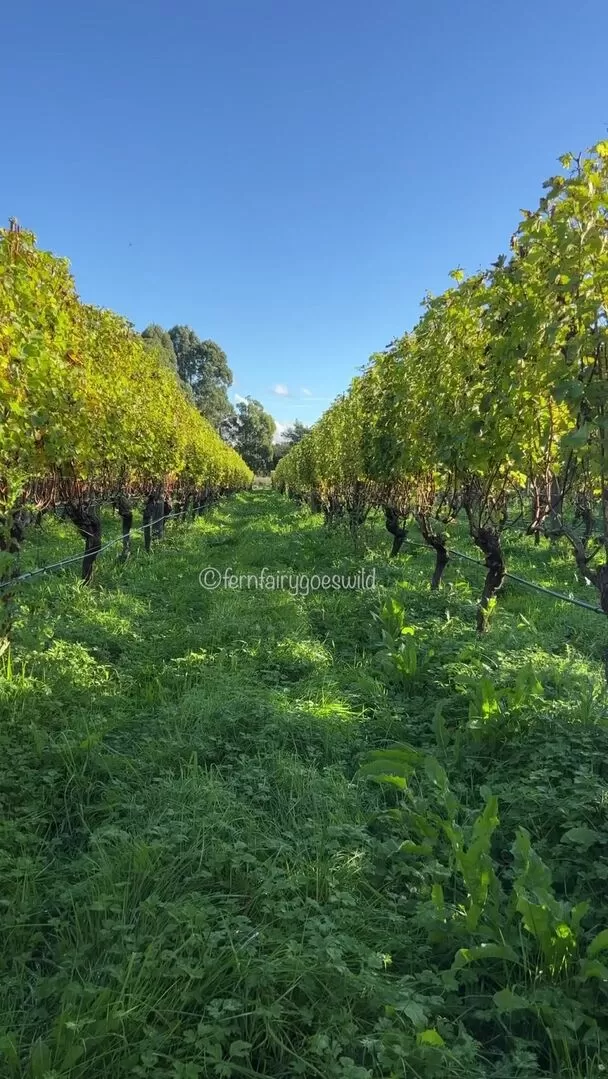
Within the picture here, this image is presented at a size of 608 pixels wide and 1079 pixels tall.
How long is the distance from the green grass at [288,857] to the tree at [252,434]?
64442 mm

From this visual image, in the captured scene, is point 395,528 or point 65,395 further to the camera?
point 395,528

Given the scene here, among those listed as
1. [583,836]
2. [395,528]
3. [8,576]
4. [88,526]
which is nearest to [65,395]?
[8,576]

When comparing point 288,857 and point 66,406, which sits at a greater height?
point 66,406

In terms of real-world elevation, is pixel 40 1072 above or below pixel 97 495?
below

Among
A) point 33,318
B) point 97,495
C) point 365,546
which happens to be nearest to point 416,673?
point 33,318

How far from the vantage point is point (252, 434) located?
226 ft

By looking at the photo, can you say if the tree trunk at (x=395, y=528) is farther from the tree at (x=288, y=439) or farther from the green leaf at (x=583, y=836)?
the tree at (x=288, y=439)

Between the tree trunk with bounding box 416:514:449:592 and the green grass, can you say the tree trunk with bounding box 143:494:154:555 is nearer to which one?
the tree trunk with bounding box 416:514:449:592

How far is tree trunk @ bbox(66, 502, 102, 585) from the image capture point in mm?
7445

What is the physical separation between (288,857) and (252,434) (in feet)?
223

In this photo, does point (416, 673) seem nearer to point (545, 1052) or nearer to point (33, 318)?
point (545, 1052)

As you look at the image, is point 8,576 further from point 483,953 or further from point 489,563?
point 489,563

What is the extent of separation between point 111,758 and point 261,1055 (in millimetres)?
2048

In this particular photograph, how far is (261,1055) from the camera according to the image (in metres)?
1.80
